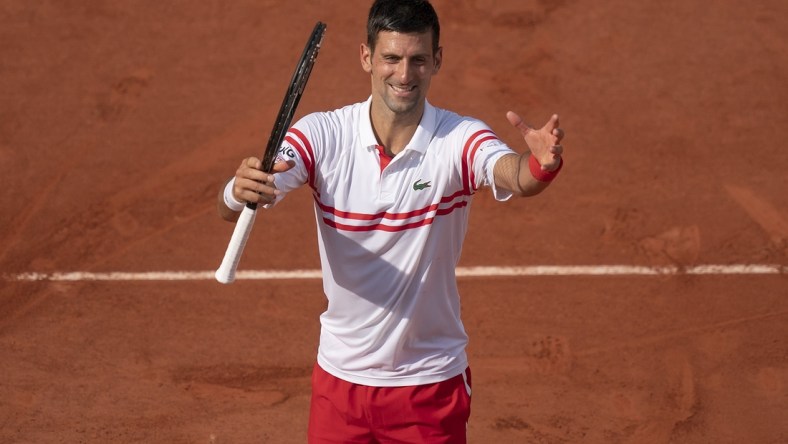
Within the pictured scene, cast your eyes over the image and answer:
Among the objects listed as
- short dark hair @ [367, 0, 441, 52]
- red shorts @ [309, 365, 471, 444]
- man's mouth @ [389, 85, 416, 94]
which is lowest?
red shorts @ [309, 365, 471, 444]

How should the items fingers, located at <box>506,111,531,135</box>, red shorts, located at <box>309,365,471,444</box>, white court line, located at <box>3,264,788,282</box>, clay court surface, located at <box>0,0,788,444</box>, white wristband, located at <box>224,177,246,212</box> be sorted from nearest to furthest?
1. fingers, located at <box>506,111,531,135</box>
2. white wristband, located at <box>224,177,246,212</box>
3. red shorts, located at <box>309,365,471,444</box>
4. clay court surface, located at <box>0,0,788,444</box>
5. white court line, located at <box>3,264,788,282</box>

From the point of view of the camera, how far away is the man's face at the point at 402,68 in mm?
5340

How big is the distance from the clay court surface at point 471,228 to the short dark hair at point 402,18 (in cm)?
376

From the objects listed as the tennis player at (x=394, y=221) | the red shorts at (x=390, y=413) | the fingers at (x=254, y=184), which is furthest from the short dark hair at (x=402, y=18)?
the red shorts at (x=390, y=413)

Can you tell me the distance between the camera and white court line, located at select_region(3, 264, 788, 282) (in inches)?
381

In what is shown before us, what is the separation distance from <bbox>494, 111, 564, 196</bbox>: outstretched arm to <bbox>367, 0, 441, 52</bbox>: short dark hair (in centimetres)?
66

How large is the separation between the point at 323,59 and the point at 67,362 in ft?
15.1

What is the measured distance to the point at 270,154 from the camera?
5.17 meters

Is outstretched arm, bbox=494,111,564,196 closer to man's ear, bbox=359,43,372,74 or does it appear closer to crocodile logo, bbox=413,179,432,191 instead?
crocodile logo, bbox=413,179,432,191

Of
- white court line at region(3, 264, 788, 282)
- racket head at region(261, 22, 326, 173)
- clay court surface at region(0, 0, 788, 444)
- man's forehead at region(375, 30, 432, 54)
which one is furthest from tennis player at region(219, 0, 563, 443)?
white court line at region(3, 264, 788, 282)

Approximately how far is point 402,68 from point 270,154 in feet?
2.48

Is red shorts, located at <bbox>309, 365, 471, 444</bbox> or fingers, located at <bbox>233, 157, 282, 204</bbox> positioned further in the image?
red shorts, located at <bbox>309, 365, 471, 444</bbox>

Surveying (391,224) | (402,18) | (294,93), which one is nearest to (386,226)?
(391,224)

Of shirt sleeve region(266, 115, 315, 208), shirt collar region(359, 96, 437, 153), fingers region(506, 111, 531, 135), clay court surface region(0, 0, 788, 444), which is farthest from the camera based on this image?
clay court surface region(0, 0, 788, 444)
